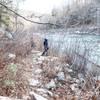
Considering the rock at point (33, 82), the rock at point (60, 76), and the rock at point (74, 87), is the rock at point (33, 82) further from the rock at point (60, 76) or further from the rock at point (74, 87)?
the rock at point (74, 87)

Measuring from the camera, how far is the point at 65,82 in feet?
22.6

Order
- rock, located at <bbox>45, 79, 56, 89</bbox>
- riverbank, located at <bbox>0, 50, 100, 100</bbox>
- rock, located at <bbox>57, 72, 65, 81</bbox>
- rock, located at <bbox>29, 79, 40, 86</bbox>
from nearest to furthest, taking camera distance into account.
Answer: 1. riverbank, located at <bbox>0, 50, 100, 100</bbox>
2. rock, located at <bbox>29, 79, 40, 86</bbox>
3. rock, located at <bbox>45, 79, 56, 89</bbox>
4. rock, located at <bbox>57, 72, 65, 81</bbox>

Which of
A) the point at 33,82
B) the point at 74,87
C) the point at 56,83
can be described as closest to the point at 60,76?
the point at 56,83

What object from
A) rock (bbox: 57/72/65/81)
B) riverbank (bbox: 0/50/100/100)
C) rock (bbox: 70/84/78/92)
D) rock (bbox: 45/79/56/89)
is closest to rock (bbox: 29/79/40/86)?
riverbank (bbox: 0/50/100/100)

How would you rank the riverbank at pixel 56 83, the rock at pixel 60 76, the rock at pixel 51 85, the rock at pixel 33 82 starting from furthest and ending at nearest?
1. the rock at pixel 60 76
2. the rock at pixel 51 85
3. the rock at pixel 33 82
4. the riverbank at pixel 56 83

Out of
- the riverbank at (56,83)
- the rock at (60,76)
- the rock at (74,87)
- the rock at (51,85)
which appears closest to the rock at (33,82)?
the riverbank at (56,83)

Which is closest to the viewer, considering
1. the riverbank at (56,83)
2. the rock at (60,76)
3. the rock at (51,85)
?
the riverbank at (56,83)

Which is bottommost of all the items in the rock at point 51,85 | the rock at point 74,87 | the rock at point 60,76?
the rock at point 74,87

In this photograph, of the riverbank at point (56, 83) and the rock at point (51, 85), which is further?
the rock at point (51, 85)

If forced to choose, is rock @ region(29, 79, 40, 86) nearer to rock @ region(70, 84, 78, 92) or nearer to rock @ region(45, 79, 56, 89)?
rock @ region(45, 79, 56, 89)

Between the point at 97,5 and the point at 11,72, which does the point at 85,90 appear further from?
the point at 97,5

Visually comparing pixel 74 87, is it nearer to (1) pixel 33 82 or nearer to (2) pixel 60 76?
(2) pixel 60 76

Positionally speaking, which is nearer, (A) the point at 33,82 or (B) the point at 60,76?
(A) the point at 33,82

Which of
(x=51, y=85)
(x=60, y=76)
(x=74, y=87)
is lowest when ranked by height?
(x=74, y=87)
